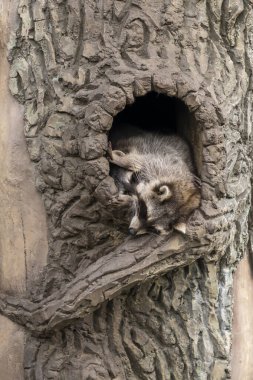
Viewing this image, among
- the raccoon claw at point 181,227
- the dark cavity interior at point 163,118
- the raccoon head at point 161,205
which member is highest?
the dark cavity interior at point 163,118

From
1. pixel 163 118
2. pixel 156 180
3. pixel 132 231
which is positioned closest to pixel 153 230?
pixel 132 231

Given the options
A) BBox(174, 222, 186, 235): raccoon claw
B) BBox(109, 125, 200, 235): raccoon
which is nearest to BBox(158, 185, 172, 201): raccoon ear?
BBox(109, 125, 200, 235): raccoon

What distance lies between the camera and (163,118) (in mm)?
3975

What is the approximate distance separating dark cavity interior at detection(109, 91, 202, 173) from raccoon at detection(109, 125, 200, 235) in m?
0.06

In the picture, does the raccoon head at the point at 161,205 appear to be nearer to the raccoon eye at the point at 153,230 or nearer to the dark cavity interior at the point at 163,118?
the raccoon eye at the point at 153,230

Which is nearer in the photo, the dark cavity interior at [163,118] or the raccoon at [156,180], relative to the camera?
the raccoon at [156,180]

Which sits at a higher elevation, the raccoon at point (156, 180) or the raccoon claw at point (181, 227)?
the raccoon at point (156, 180)

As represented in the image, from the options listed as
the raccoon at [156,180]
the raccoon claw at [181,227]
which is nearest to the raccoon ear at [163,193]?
the raccoon at [156,180]

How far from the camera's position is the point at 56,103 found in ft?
11.2

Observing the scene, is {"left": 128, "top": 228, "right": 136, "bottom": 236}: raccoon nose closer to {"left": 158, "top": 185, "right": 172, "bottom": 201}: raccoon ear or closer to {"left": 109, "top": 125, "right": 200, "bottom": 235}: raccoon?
{"left": 109, "top": 125, "right": 200, "bottom": 235}: raccoon

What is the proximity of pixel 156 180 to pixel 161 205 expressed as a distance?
0.13 meters

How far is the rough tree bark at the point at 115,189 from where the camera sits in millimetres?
3309

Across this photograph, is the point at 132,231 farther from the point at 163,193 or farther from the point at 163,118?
the point at 163,118

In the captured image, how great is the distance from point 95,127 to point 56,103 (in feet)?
0.94
